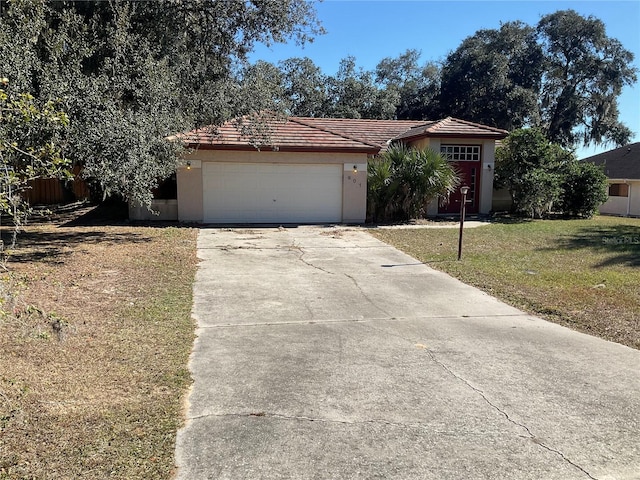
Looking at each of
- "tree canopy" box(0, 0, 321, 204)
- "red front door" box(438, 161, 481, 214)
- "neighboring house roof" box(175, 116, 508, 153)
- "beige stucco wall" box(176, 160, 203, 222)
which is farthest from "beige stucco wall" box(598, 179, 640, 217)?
"tree canopy" box(0, 0, 321, 204)

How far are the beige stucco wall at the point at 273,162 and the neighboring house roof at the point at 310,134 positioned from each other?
376 mm

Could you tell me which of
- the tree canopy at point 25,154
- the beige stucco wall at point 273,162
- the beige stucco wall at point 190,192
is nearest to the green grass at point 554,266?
the beige stucco wall at point 273,162

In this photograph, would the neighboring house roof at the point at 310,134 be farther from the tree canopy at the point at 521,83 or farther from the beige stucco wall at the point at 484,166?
the tree canopy at the point at 521,83

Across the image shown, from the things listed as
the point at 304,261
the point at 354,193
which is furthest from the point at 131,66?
the point at 354,193

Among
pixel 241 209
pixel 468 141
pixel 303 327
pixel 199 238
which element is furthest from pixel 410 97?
pixel 303 327

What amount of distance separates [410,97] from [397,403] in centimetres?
3718

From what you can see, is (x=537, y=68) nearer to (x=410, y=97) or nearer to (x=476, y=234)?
(x=410, y=97)

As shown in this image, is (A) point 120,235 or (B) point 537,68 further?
(B) point 537,68

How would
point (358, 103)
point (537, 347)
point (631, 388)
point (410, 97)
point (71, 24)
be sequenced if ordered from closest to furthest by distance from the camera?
point (631, 388), point (537, 347), point (71, 24), point (358, 103), point (410, 97)

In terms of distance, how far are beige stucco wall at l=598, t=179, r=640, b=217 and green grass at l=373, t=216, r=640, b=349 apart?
1391cm

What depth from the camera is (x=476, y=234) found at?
14727 mm

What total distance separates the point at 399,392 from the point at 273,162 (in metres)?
13.7

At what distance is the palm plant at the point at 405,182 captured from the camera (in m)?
17.2

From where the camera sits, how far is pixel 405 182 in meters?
17.6
